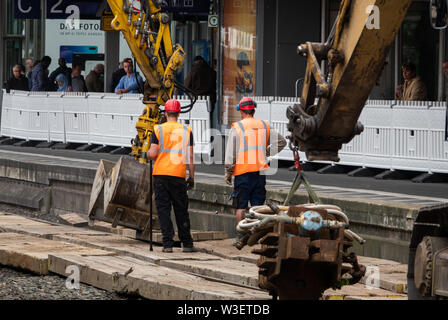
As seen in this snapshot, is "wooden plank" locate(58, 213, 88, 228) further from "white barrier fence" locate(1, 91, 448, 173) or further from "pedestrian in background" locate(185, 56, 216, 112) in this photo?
"pedestrian in background" locate(185, 56, 216, 112)

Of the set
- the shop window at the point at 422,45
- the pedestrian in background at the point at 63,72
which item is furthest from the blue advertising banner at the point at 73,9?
the shop window at the point at 422,45

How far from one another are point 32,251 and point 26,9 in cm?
1750

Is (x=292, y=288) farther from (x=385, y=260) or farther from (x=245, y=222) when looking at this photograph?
(x=385, y=260)

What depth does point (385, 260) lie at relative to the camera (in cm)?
1388

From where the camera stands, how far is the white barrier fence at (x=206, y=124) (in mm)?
19516

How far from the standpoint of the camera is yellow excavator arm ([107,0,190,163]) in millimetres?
17781

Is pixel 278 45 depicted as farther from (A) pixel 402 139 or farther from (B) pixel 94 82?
(B) pixel 94 82

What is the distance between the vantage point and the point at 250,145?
1505cm

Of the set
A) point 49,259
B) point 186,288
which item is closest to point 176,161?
point 49,259

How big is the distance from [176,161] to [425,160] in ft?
18.4

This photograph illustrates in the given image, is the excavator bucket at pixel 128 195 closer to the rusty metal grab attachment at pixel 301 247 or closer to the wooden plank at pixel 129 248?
the wooden plank at pixel 129 248

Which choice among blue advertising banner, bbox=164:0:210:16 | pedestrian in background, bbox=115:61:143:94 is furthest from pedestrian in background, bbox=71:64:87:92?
blue advertising banner, bbox=164:0:210:16

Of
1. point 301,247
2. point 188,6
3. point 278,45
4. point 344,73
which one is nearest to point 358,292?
point 301,247

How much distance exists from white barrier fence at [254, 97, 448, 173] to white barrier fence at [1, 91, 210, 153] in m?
4.04
